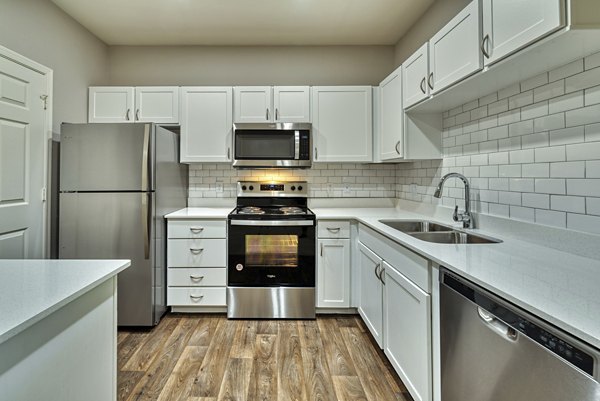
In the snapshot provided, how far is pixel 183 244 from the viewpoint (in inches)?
108

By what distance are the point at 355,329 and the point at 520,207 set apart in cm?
151

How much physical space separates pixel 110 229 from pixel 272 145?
1.51m

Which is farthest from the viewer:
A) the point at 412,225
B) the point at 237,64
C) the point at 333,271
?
the point at 237,64

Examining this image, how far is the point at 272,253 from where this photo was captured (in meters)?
2.73

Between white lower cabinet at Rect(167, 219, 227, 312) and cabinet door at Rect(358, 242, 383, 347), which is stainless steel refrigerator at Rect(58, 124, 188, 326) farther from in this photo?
cabinet door at Rect(358, 242, 383, 347)

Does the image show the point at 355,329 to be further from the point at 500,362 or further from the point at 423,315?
the point at 500,362

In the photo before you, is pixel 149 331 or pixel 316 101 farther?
pixel 316 101

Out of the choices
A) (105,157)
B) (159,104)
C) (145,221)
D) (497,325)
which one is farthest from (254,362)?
(159,104)

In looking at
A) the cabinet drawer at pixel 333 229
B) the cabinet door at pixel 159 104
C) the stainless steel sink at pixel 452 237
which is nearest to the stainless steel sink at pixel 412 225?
the stainless steel sink at pixel 452 237

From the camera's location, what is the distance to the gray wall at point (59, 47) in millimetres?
2229

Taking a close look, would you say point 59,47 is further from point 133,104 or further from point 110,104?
point 133,104

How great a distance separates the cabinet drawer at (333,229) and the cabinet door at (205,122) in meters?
1.10

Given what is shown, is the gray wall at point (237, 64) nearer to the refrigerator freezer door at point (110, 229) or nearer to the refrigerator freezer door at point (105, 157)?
the refrigerator freezer door at point (105, 157)

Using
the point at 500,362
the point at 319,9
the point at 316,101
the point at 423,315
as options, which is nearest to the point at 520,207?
the point at 423,315
